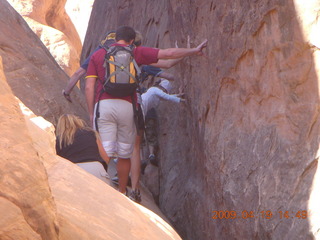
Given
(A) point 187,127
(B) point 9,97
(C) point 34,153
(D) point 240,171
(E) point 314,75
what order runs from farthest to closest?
(A) point 187,127 → (D) point 240,171 → (E) point 314,75 → (B) point 9,97 → (C) point 34,153

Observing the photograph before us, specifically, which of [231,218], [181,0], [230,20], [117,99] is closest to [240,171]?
[231,218]

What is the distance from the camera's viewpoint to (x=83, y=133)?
6410 millimetres

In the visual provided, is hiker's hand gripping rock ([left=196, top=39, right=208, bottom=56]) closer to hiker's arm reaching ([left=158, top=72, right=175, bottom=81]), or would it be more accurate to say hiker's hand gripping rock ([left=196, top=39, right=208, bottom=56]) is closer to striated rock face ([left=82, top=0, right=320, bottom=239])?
striated rock face ([left=82, top=0, right=320, bottom=239])

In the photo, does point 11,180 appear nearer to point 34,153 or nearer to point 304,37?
point 34,153

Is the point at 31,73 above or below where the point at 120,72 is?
below

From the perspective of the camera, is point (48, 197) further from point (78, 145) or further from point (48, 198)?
point (78, 145)

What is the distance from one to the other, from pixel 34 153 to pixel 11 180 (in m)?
0.20

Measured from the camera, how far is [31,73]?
28.7 ft

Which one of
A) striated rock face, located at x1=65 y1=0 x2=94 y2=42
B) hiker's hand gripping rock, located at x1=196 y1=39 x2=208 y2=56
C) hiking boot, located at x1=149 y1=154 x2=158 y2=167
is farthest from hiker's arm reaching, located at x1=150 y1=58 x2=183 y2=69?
striated rock face, located at x1=65 y1=0 x2=94 y2=42

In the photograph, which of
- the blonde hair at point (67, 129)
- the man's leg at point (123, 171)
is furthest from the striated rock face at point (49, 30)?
the man's leg at point (123, 171)

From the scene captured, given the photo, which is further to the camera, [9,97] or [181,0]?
[181,0]
